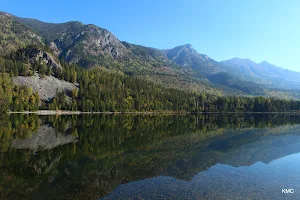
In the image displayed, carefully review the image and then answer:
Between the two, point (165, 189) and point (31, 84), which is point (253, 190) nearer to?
point (165, 189)

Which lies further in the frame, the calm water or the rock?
the rock

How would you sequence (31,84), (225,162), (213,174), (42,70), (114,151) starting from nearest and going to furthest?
(213,174)
(225,162)
(114,151)
(31,84)
(42,70)

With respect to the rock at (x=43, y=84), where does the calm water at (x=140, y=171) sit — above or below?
below

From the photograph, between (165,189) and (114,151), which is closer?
(165,189)

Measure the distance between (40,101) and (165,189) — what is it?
531 feet

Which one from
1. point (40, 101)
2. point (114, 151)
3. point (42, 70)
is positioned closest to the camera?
point (114, 151)

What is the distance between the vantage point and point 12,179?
1016 inches

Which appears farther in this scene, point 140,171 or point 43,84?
point 43,84

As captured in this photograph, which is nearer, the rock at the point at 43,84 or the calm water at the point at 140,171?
the calm water at the point at 140,171

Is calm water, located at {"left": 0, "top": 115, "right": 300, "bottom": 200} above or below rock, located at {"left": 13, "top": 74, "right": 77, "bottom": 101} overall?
below

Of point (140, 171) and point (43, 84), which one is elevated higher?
point (43, 84)

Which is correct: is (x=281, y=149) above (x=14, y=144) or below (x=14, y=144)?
below

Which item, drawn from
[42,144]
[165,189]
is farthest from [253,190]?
[42,144]

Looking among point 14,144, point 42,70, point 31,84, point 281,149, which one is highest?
point 42,70
